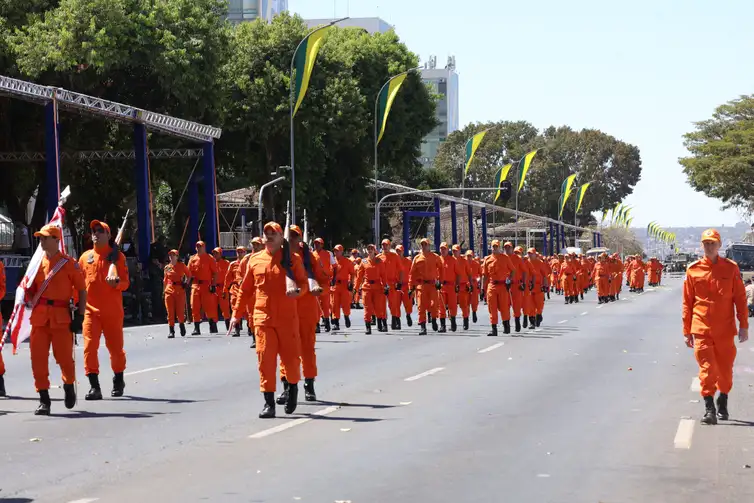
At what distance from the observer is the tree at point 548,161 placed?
399 ft

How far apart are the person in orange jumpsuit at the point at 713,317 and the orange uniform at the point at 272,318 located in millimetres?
3564

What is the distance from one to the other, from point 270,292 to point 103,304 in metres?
2.80

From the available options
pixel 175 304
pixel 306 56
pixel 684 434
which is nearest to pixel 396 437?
pixel 684 434

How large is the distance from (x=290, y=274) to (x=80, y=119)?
32321 millimetres

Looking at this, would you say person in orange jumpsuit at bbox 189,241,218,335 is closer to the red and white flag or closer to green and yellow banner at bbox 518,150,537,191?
Result: the red and white flag

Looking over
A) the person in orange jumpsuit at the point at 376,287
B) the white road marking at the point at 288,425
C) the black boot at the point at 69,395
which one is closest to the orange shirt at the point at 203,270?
the person in orange jumpsuit at the point at 376,287

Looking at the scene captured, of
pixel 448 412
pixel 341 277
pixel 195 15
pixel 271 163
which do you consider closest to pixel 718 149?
pixel 271 163

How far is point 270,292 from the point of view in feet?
40.0

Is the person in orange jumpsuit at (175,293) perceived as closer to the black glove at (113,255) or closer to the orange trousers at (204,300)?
the orange trousers at (204,300)

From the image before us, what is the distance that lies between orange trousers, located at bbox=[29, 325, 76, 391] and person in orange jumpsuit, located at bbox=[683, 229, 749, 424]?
577cm

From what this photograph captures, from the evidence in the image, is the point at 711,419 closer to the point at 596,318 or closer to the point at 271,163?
the point at 596,318

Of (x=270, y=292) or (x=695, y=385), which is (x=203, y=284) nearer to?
(x=695, y=385)

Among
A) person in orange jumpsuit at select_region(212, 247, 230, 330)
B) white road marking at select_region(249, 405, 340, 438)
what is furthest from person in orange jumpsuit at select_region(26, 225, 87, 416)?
person in orange jumpsuit at select_region(212, 247, 230, 330)

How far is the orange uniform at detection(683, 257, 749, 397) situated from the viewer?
1185 centimetres
